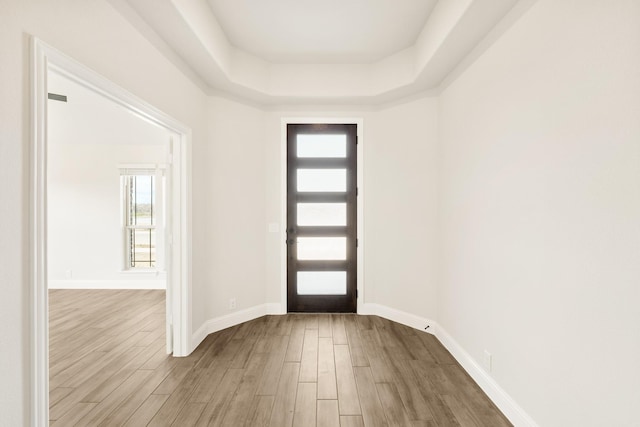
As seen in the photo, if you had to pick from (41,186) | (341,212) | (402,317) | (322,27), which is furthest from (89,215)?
(402,317)

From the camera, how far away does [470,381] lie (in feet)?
7.79

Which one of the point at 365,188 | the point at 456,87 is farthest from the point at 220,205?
the point at 456,87

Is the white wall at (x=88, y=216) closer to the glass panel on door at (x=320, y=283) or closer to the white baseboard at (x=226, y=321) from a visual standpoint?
the white baseboard at (x=226, y=321)

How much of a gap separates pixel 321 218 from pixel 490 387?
2.43m

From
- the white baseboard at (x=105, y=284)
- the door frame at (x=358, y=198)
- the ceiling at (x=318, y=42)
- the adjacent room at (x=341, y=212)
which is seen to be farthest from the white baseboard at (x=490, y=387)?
the white baseboard at (x=105, y=284)

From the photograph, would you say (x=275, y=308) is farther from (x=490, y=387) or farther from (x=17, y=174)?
(x=17, y=174)

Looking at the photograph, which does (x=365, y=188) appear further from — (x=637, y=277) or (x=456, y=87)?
(x=637, y=277)

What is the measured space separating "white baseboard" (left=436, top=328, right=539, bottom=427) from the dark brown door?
1371 mm

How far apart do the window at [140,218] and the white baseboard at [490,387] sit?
195 inches

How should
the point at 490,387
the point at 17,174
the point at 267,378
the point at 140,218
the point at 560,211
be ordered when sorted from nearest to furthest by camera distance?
→ the point at 17,174
the point at 560,211
the point at 490,387
the point at 267,378
the point at 140,218

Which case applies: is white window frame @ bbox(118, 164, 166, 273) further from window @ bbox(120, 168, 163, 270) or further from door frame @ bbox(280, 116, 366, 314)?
door frame @ bbox(280, 116, 366, 314)

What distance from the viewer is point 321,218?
12.8ft

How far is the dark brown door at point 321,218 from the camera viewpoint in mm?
3850

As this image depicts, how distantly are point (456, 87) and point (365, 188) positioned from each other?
4.93 ft
